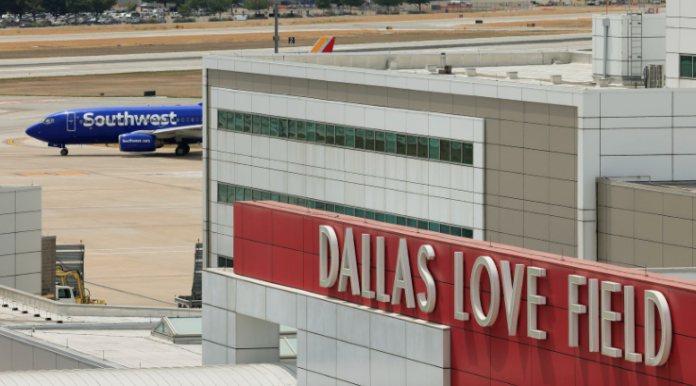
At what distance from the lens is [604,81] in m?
60.0

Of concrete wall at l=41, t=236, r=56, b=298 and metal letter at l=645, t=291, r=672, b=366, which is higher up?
metal letter at l=645, t=291, r=672, b=366

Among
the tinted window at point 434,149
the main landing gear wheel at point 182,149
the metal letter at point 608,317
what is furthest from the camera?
the main landing gear wheel at point 182,149

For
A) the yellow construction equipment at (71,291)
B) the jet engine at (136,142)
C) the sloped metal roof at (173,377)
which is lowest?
the yellow construction equipment at (71,291)

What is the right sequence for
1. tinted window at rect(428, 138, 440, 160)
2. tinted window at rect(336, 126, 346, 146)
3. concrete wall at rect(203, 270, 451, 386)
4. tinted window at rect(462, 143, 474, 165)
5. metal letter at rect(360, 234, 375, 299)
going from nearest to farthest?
concrete wall at rect(203, 270, 451, 386), metal letter at rect(360, 234, 375, 299), tinted window at rect(462, 143, 474, 165), tinted window at rect(428, 138, 440, 160), tinted window at rect(336, 126, 346, 146)

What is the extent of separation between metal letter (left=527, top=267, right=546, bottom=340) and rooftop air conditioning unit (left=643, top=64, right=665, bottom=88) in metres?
30.0

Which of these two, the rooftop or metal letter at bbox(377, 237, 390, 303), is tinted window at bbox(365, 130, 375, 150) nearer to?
the rooftop

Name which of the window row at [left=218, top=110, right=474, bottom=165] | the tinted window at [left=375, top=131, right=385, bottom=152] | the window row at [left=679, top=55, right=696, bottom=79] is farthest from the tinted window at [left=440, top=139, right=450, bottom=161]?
the window row at [left=679, top=55, right=696, bottom=79]

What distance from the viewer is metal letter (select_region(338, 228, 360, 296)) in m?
35.1

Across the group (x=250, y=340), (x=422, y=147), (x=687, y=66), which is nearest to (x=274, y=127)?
(x=422, y=147)

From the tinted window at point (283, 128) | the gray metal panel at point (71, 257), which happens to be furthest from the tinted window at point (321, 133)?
the gray metal panel at point (71, 257)

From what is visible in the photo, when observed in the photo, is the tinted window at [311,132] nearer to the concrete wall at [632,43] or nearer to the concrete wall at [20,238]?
the concrete wall at [632,43]

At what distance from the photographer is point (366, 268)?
34.8m

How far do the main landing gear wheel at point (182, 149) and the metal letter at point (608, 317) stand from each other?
11087cm

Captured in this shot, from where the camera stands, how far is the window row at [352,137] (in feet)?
173
